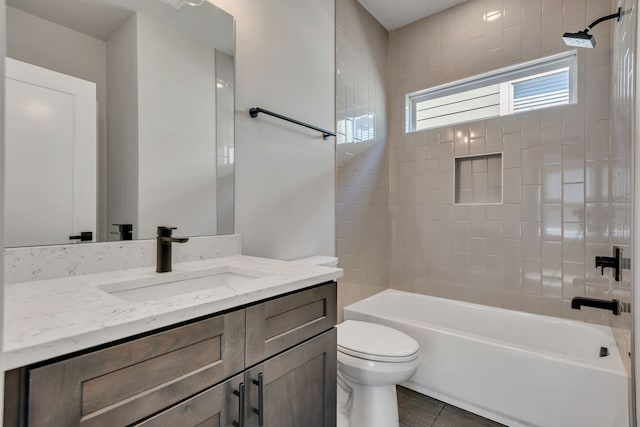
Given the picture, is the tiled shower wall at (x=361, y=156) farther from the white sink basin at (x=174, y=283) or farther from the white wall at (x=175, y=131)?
the white sink basin at (x=174, y=283)

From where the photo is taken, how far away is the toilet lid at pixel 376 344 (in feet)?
4.89

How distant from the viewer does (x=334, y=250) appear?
223 centimetres

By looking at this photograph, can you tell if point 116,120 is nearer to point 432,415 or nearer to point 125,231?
point 125,231

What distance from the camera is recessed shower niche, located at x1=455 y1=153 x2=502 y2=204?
2369 millimetres

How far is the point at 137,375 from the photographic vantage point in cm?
62

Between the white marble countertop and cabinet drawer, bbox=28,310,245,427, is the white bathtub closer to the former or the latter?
the white marble countertop

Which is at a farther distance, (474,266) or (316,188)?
(474,266)

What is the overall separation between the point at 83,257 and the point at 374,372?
1.26 meters

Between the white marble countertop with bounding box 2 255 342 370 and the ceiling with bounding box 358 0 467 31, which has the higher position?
the ceiling with bounding box 358 0 467 31

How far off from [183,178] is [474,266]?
2.15m

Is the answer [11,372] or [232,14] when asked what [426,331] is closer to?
[11,372]

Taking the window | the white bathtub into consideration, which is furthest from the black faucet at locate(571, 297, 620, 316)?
the window

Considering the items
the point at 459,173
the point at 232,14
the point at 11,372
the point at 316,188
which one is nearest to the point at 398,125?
the point at 459,173

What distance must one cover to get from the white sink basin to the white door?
27 cm
